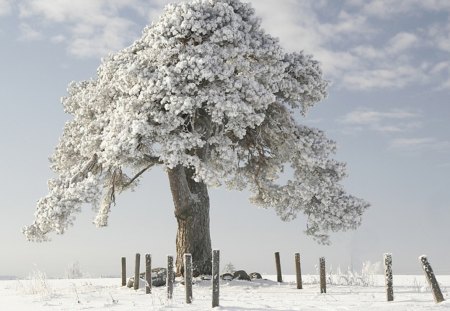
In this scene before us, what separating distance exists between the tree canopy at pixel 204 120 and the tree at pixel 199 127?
0.16 feet

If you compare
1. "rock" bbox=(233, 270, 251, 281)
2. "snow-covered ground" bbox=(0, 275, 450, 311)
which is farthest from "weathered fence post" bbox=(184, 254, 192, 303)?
"rock" bbox=(233, 270, 251, 281)

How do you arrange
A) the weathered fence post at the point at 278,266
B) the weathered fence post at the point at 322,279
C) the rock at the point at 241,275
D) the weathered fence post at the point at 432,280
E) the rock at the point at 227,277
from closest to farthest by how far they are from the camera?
the weathered fence post at the point at 432,280, the weathered fence post at the point at 322,279, the rock at the point at 227,277, the rock at the point at 241,275, the weathered fence post at the point at 278,266

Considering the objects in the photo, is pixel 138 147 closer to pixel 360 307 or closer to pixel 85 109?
pixel 85 109

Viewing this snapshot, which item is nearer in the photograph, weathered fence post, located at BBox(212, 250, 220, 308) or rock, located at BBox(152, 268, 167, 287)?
weathered fence post, located at BBox(212, 250, 220, 308)

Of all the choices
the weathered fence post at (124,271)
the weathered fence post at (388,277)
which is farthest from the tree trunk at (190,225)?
the weathered fence post at (388,277)

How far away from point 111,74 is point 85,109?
2210 mm

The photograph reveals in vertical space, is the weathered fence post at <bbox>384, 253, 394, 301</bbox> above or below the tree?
below

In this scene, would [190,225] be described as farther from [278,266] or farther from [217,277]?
[217,277]

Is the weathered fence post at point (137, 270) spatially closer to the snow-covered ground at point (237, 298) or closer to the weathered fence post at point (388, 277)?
the snow-covered ground at point (237, 298)

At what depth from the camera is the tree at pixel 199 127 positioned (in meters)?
22.1

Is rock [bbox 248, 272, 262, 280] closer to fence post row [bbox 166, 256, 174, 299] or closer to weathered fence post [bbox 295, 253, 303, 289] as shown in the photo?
weathered fence post [bbox 295, 253, 303, 289]

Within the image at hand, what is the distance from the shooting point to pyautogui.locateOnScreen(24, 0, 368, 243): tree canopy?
22094 millimetres

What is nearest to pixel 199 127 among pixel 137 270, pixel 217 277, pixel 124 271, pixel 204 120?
pixel 204 120

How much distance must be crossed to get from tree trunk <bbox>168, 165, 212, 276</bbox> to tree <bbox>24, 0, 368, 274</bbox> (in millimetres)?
44
